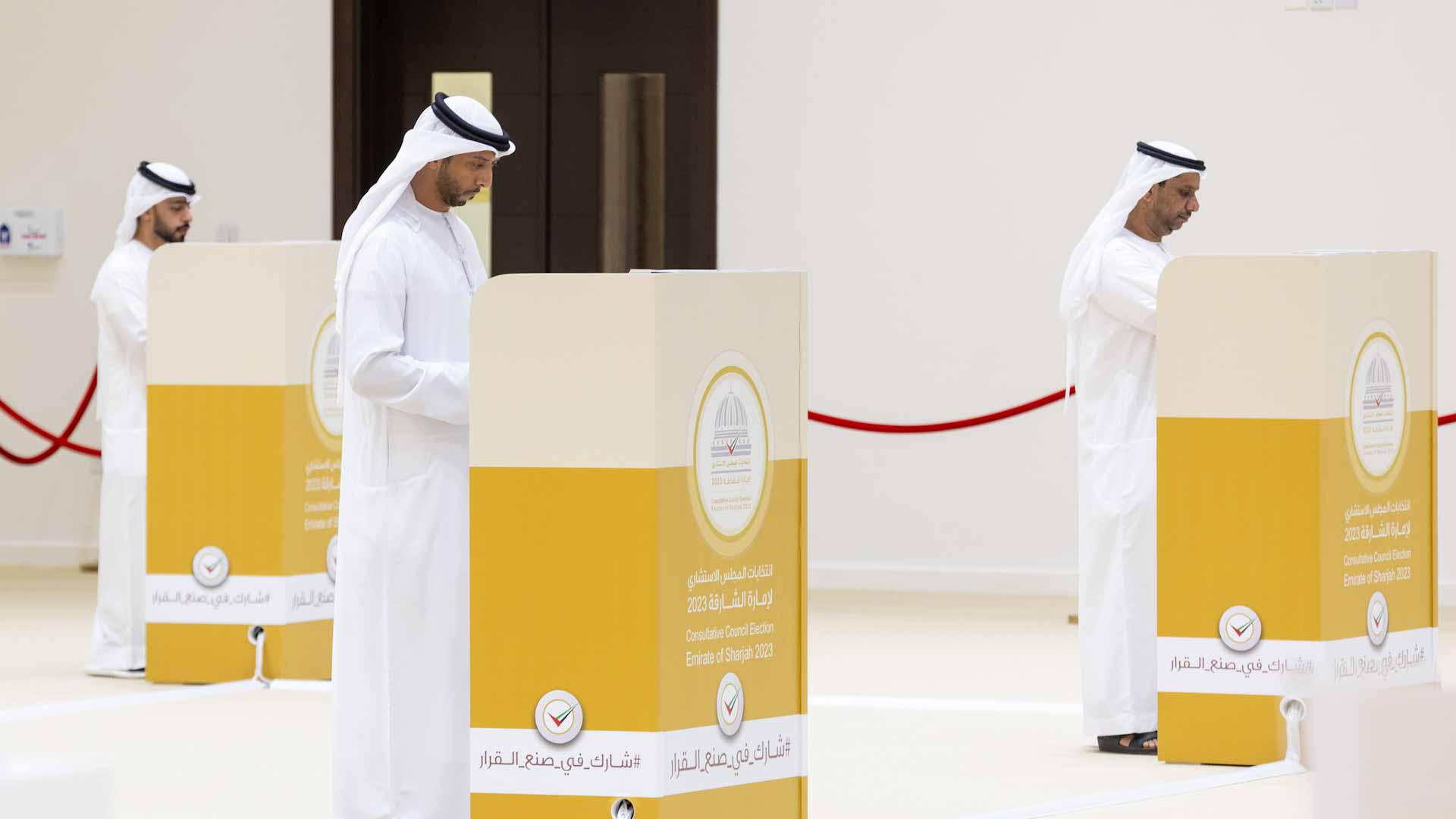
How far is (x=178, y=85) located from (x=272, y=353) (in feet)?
13.5

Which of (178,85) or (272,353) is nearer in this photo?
(272,353)

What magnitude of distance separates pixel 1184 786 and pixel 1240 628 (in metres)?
0.50

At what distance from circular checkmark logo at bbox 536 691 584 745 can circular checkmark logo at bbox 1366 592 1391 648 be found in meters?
2.61

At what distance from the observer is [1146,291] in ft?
19.3

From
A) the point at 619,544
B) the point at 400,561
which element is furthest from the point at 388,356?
the point at 619,544

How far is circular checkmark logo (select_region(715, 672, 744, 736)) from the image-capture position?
4031 millimetres

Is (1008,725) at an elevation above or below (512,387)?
below

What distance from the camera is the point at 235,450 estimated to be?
7094 millimetres

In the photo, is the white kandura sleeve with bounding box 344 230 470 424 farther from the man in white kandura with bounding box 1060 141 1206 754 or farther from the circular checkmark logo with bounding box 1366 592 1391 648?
the circular checkmark logo with bounding box 1366 592 1391 648

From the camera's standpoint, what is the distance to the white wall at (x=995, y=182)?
372 inches

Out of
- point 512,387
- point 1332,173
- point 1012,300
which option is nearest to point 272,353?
point 512,387

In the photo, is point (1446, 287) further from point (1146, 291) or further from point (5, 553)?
point (5, 553)

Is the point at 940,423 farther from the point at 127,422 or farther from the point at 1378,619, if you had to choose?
the point at 1378,619

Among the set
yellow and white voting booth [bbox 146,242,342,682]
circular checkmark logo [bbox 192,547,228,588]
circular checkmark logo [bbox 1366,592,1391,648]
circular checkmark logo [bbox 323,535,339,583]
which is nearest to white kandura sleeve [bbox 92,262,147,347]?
yellow and white voting booth [bbox 146,242,342,682]
